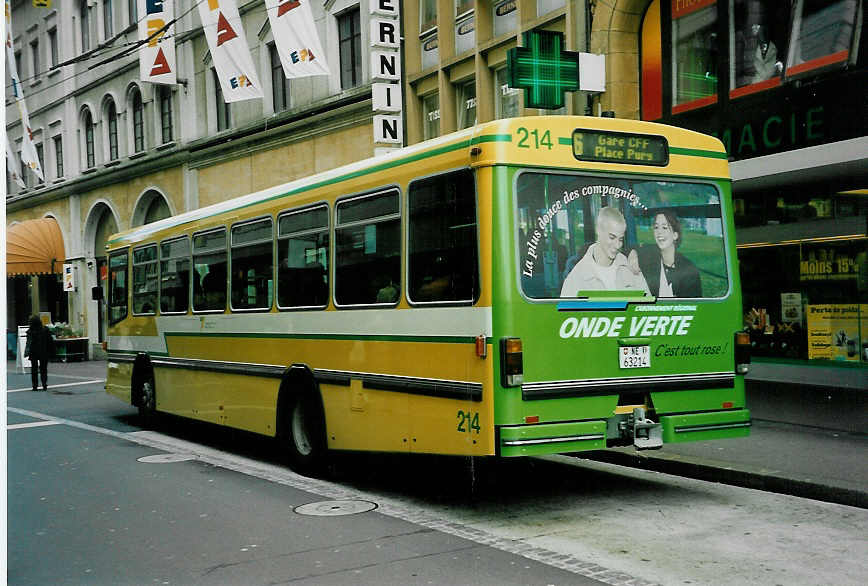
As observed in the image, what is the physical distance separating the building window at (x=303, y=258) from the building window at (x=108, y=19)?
1116 inches

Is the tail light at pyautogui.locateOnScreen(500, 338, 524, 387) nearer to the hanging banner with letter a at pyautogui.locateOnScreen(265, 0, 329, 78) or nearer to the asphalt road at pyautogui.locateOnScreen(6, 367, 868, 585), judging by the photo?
the asphalt road at pyautogui.locateOnScreen(6, 367, 868, 585)

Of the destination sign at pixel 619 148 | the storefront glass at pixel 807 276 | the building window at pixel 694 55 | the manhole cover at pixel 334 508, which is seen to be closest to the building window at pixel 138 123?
the building window at pixel 694 55

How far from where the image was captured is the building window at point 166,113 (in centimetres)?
3266

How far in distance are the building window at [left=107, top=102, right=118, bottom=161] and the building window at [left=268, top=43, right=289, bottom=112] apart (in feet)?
39.3

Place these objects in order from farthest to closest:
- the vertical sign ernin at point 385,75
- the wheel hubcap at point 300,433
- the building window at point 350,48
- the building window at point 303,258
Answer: the building window at point 350,48 → the vertical sign ernin at point 385,75 → the wheel hubcap at point 300,433 → the building window at point 303,258

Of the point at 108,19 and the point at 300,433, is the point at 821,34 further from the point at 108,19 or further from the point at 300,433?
the point at 108,19

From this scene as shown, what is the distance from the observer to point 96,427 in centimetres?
1534

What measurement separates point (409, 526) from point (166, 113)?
27911 mm

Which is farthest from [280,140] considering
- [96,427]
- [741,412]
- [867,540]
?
[867,540]

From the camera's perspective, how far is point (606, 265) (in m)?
7.97

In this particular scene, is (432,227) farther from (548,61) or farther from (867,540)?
(548,61)

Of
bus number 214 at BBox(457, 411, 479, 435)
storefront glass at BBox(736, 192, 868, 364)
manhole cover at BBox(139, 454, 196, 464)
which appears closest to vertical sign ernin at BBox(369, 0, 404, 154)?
storefront glass at BBox(736, 192, 868, 364)

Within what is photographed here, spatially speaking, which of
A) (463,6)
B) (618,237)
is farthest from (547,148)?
(463,6)

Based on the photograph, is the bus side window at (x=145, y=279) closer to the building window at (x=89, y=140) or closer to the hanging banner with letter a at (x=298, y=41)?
the hanging banner with letter a at (x=298, y=41)
